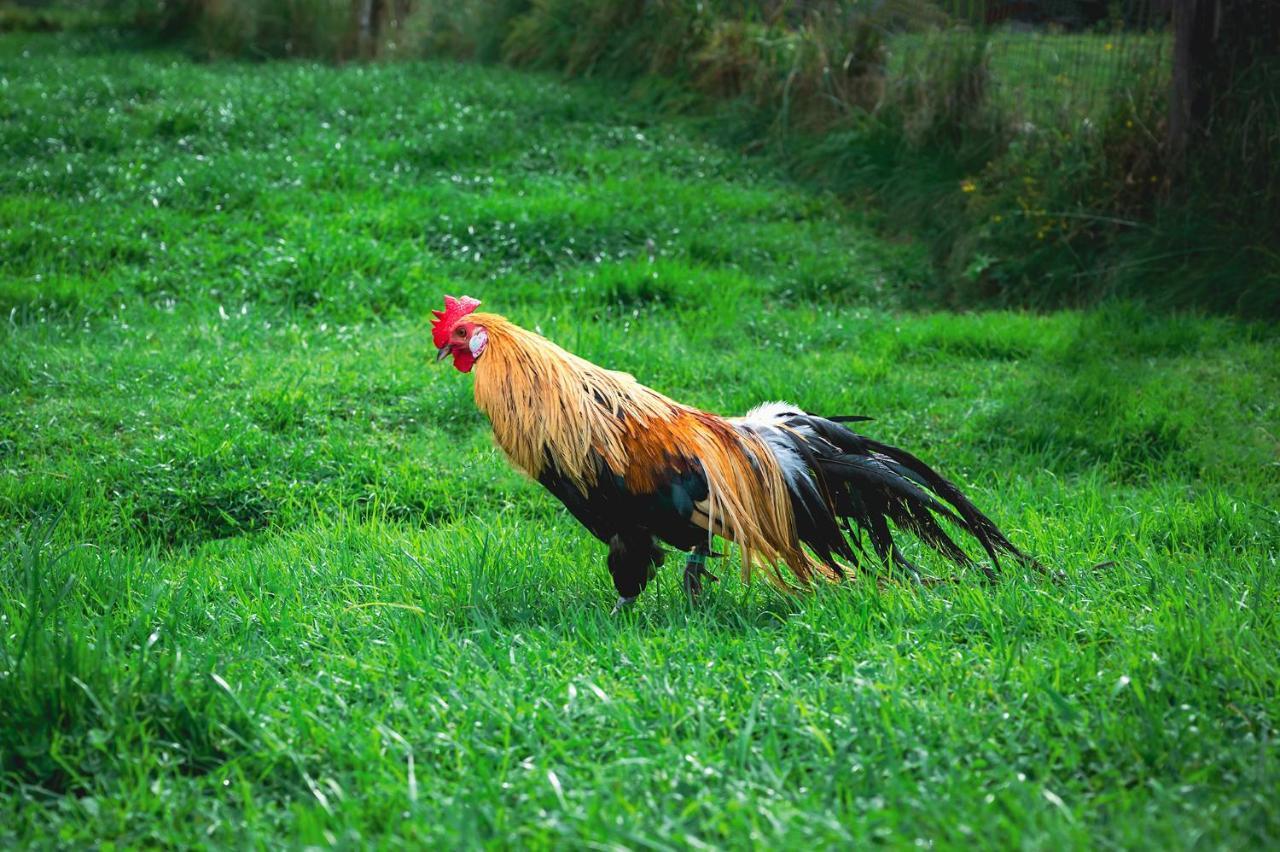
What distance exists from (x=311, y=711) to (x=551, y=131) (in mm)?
8705

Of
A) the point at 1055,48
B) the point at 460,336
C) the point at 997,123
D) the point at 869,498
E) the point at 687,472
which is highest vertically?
the point at 1055,48

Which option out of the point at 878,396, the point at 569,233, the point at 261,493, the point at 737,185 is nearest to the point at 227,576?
the point at 261,493

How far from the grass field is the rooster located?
218 mm

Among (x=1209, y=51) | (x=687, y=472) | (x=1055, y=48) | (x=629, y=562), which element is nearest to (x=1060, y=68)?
(x=1055, y=48)

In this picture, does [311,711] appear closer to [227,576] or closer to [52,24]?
[227,576]

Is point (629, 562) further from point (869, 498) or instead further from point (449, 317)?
point (449, 317)

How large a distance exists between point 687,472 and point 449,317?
1.04 meters

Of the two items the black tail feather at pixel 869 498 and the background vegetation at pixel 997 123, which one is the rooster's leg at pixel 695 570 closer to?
the black tail feather at pixel 869 498

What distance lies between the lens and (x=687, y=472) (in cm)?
382

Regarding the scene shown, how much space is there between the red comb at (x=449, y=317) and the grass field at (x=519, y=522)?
858mm

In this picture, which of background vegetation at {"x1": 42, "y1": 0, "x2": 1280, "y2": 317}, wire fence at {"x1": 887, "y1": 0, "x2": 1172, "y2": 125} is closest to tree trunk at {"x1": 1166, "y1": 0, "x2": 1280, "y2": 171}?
background vegetation at {"x1": 42, "y1": 0, "x2": 1280, "y2": 317}

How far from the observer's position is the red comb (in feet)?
13.4

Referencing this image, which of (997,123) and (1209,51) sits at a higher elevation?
(1209,51)

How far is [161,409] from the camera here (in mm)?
6051
